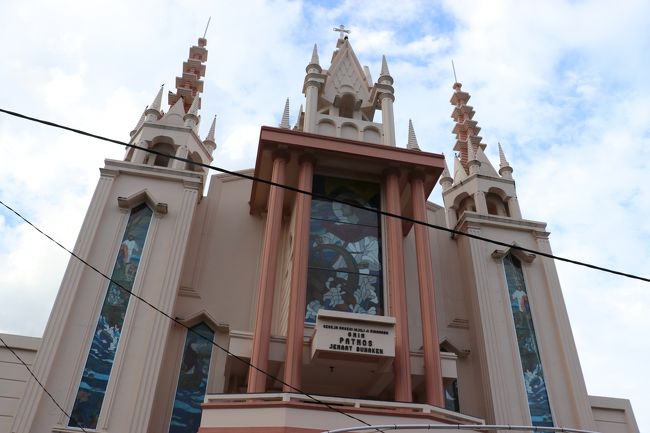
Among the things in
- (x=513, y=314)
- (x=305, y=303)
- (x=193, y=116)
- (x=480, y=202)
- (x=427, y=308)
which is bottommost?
(x=305, y=303)

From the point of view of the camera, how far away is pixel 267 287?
1416 cm

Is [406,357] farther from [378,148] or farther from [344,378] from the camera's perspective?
[378,148]

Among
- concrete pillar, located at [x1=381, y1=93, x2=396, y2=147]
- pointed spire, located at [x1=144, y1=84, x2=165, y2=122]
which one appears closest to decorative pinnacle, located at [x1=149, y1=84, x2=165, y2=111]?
pointed spire, located at [x1=144, y1=84, x2=165, y2=122]

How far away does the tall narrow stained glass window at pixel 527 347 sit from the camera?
15242mm

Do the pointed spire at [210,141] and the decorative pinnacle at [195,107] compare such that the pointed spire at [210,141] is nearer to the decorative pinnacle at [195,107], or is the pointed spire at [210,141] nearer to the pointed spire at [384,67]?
the decorative pinnacle at [195,107]

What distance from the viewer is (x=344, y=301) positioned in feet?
49.3

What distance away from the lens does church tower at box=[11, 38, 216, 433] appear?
13242 mm

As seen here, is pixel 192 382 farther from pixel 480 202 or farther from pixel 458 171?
pixel 458 171

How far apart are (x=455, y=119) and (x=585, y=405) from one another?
1384cm

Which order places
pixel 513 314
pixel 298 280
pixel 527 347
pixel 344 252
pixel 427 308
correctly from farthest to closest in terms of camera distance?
pixel 513 314
pixel 527 347
pixel 344 252
pixel 427 308
pixel 298 280

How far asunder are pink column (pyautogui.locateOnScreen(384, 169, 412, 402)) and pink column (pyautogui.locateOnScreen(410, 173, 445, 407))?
1.68 feet

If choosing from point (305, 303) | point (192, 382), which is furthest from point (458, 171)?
point (192, 382)

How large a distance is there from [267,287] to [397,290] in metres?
3.21

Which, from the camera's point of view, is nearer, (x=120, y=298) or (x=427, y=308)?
(x=427, y=308)
